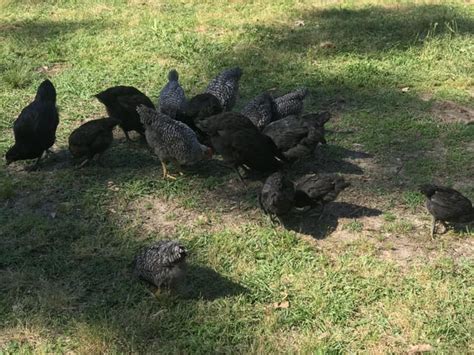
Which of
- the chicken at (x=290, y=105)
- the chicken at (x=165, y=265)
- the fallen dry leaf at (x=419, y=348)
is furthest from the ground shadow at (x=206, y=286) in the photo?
the chicken at (x=290, y=105)

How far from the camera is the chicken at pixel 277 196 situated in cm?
574

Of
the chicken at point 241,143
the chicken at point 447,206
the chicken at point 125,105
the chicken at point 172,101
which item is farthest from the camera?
the chicken at point 172,101

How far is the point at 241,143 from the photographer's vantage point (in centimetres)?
654

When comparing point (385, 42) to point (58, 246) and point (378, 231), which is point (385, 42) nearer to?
point (378, 231)

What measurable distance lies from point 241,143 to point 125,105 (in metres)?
1.83

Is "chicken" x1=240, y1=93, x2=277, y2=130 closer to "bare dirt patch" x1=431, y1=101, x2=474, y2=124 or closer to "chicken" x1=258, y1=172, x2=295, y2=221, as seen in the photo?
"chicken" x1=258, y1=172, x2=295, y2=221

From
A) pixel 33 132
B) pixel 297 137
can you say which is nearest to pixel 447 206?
pixel 297 137

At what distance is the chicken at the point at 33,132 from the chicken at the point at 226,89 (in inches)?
89.3

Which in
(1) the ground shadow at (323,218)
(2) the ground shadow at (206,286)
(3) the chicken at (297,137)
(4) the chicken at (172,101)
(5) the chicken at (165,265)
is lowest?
(2) the ground shadow at (206,286)

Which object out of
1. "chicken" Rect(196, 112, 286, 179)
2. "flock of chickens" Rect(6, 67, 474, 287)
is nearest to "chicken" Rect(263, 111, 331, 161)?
"flock of chickens" Rect(6, 67, 474, 287)

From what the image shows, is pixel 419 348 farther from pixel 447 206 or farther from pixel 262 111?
pixel 262 111

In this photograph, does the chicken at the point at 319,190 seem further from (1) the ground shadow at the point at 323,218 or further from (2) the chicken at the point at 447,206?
(2) the chicken at the point at 447,206

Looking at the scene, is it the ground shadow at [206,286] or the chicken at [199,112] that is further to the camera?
the chicken at [199,112]

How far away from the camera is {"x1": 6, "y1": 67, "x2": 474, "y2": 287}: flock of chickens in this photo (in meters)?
5.88
